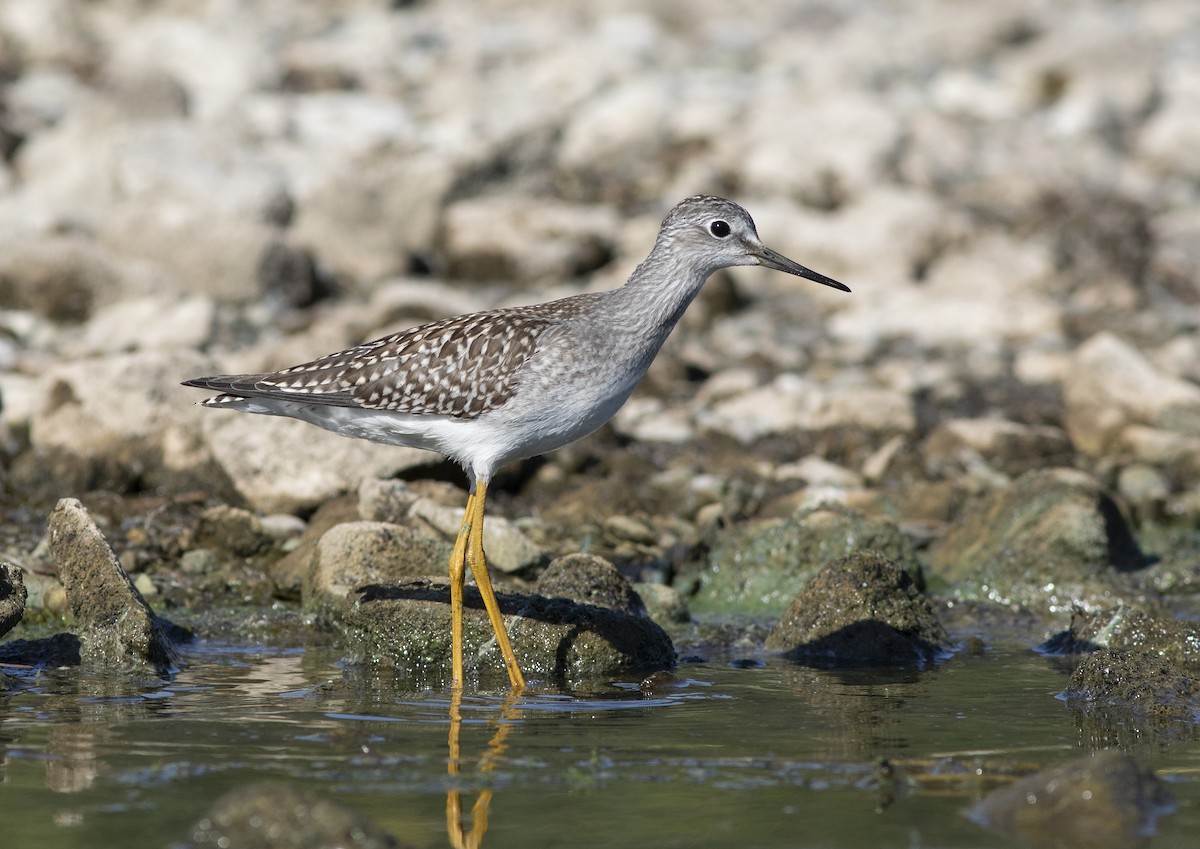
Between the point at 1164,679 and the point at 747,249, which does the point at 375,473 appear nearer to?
the point at 747,249

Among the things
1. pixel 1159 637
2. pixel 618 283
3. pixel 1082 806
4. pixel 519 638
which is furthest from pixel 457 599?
pixel 618 283

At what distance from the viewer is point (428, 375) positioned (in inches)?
391

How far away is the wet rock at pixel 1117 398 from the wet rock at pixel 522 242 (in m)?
7.08

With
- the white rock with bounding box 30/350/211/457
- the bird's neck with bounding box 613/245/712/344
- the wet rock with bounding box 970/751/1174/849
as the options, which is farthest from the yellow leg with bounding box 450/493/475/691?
the white rock with bounding box 30/350/211/457

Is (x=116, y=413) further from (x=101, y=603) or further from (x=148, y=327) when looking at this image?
(x=101, y=603)

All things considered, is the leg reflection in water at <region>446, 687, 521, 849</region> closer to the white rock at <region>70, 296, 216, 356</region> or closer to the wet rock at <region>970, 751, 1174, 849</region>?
the wet rock at <region>970, 751, 1174, 849</region>

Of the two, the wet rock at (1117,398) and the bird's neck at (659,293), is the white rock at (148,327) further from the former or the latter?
the wet rock at (1117,398)

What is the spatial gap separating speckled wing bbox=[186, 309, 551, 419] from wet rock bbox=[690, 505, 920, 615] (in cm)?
334

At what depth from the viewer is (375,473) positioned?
13.2 meters

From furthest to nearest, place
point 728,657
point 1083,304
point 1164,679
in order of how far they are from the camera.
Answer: point 1083,304 → point 728,657 → point 1164,679

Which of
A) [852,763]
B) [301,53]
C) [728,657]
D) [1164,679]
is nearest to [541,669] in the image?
[728,657]

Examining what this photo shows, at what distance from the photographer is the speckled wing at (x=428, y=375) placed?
32.0 feet

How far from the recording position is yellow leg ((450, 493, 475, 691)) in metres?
9.49

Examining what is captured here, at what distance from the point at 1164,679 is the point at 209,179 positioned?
1639 centimetres
